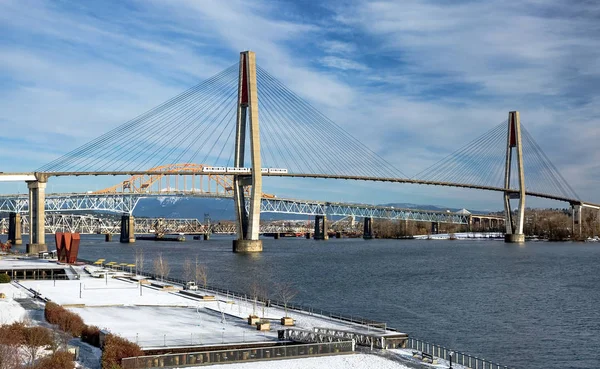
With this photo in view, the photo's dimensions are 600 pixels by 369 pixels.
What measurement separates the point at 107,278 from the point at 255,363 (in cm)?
3114

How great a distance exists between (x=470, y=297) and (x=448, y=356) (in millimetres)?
19432

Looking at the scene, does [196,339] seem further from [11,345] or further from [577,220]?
[577,220]

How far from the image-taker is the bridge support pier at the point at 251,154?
83.6 meters

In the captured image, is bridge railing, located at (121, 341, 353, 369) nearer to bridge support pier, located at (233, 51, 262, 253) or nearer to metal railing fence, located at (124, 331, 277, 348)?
metal railing fence, located at (124, 331, 277, 348)

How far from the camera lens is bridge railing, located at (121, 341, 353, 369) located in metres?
24.8

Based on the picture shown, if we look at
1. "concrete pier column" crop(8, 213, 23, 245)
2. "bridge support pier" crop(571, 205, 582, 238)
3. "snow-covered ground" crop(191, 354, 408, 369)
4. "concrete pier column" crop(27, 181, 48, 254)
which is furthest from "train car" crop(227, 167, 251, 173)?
"bridge support pier" crop(571, 205, 582, 238)

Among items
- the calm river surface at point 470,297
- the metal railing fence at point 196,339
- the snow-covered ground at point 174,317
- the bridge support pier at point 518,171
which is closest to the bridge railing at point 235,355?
the snow-covered ground at point 174,317

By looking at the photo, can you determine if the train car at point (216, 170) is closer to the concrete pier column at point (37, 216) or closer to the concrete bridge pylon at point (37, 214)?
the concrete bridge pylon at point (37, 214)

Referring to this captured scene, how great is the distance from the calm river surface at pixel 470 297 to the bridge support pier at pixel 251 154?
278 inches

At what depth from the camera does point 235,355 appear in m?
26.5

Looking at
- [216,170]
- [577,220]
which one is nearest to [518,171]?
[577,220]

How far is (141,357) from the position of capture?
24531mm

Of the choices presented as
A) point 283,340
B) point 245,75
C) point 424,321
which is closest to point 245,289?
point 424,321

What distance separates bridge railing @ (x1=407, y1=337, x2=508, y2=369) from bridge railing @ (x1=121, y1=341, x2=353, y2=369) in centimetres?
368
